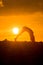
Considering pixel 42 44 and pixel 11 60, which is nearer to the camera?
pixel 11 60

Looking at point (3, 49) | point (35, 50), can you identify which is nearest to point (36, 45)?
point (35, 50)

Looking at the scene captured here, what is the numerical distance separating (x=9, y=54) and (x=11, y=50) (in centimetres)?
39

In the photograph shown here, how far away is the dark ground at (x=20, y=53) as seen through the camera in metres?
25.2

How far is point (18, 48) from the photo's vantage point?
25953 mm

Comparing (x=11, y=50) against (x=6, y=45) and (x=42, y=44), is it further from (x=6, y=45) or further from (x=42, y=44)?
(x=42, y=44)

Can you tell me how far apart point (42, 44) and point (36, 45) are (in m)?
0.50

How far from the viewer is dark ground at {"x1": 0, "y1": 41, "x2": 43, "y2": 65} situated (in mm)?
25219

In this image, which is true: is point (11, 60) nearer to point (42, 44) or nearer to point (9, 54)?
point (9, 54)

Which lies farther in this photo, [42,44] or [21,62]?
[42,44]

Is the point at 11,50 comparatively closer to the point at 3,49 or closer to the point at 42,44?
the point at 3,49

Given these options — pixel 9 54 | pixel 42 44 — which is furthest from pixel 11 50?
pixel 42 44

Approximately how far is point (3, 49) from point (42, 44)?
2741mm

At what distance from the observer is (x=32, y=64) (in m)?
25.2

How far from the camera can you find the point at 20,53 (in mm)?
25688
